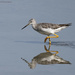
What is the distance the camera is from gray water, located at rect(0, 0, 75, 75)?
9.23 metres

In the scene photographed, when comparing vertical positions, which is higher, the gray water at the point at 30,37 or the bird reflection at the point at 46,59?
the gray water at the point at 30,37

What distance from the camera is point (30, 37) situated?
1258 cm

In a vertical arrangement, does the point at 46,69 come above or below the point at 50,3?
below

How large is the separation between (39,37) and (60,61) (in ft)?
10.0

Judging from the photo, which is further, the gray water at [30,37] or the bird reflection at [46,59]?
the bird reflection at [46,59]

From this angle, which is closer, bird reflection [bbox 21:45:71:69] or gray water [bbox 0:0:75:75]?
gray water [bbox 0:0:75:75]

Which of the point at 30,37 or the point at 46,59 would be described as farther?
the point at 30,37

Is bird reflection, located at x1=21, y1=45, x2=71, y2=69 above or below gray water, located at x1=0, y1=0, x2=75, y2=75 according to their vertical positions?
below

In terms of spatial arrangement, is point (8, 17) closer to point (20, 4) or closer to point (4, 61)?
point (20, 4)

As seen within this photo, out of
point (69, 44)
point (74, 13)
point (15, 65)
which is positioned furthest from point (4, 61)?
point (74, 13)

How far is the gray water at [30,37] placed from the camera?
9234 mm

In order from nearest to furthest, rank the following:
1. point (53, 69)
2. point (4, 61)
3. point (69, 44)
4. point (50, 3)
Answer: point (53, 69), point (4, 61), point (69, 44), point (50, 3)

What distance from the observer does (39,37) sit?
12812 mm

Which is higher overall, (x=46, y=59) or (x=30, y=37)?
(x=30, y=37)
